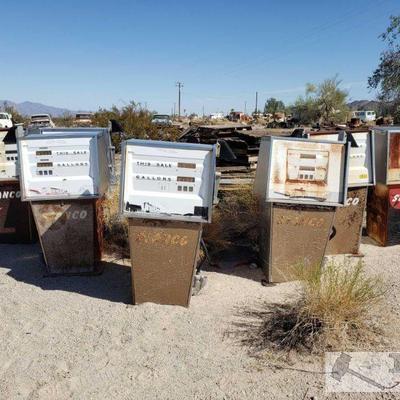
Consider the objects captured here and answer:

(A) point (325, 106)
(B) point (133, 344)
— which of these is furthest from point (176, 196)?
(A) point (325, 106)

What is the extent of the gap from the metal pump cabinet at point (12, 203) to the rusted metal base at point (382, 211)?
4.92 meters

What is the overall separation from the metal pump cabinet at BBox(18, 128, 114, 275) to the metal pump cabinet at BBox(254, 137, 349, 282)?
1.95 m

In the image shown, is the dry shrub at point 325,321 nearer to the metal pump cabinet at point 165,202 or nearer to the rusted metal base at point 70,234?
the metal pump cabinet at point 165,202

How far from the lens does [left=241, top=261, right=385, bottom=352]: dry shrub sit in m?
3.78

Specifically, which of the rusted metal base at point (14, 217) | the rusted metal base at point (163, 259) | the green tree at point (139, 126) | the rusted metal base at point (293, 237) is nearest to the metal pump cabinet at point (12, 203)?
the rusted metal base at point (14, 217)

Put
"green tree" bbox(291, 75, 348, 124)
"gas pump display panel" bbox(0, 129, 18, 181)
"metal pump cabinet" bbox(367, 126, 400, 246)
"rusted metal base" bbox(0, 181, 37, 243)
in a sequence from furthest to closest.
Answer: "green tree" bbox(291, 75, 348, 124), "gas pump display panel" bbox(0, 129, 18, 181), "rusted metal base" bbox(0, 181, 37, 243), "metal pump cabinet" bbox(367, 126, 400, 246)

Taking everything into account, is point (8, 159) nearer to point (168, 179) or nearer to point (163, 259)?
point (168, 179)

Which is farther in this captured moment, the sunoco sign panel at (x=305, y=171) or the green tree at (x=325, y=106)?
the green tree at (x=325, y=106)

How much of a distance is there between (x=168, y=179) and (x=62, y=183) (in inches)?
54.0

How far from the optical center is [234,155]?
8.64 meters

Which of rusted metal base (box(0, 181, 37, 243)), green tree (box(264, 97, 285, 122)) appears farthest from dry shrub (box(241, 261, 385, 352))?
green tree (box(264, 97, 285, 122))

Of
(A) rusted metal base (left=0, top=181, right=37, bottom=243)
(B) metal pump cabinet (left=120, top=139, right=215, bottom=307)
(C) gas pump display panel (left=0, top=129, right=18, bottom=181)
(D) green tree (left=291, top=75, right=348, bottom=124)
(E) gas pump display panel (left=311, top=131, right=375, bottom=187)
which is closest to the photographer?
(B) metal pump cabinet (left=120, top=139, right=215, bottom=307)

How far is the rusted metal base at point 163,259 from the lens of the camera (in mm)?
4309

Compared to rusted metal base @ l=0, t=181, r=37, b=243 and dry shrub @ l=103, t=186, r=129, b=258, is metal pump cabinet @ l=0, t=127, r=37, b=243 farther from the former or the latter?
dry shrub @ l=103, t=186, r=129, b=258
